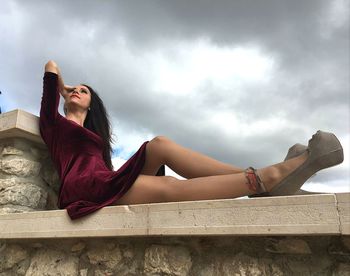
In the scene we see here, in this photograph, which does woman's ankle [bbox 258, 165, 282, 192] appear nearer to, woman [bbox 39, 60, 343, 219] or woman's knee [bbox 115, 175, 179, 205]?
woman [bbox 39, 60, 343, 219]

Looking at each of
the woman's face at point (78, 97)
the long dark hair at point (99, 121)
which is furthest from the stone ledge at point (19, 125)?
the long dark hair at point (99, 121)

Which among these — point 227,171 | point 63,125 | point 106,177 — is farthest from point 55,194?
point 227,171

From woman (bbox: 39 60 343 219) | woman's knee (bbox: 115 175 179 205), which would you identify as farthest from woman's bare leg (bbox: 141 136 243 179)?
woman's knee (bbox: 115 175 179 205)

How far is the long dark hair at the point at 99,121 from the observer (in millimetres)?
3395

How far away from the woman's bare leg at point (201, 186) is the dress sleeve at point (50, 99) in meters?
1.02

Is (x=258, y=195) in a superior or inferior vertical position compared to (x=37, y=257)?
superior

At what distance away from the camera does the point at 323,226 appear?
162 cm

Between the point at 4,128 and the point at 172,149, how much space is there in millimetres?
1416

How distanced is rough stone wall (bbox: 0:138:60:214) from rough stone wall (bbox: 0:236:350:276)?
15.9 inches

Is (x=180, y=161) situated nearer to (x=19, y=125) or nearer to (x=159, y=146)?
(x=159, y=146)

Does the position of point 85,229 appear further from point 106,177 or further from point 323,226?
point 323,226

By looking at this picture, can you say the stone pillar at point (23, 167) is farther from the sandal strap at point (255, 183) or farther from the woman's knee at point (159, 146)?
the sandal strap at point (255, 183)

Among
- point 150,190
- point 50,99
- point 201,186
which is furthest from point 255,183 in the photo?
point 50,99

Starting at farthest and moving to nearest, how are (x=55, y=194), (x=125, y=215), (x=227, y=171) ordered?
(x=55, y=194), (x=227, y=171), (x=125, y=215)
